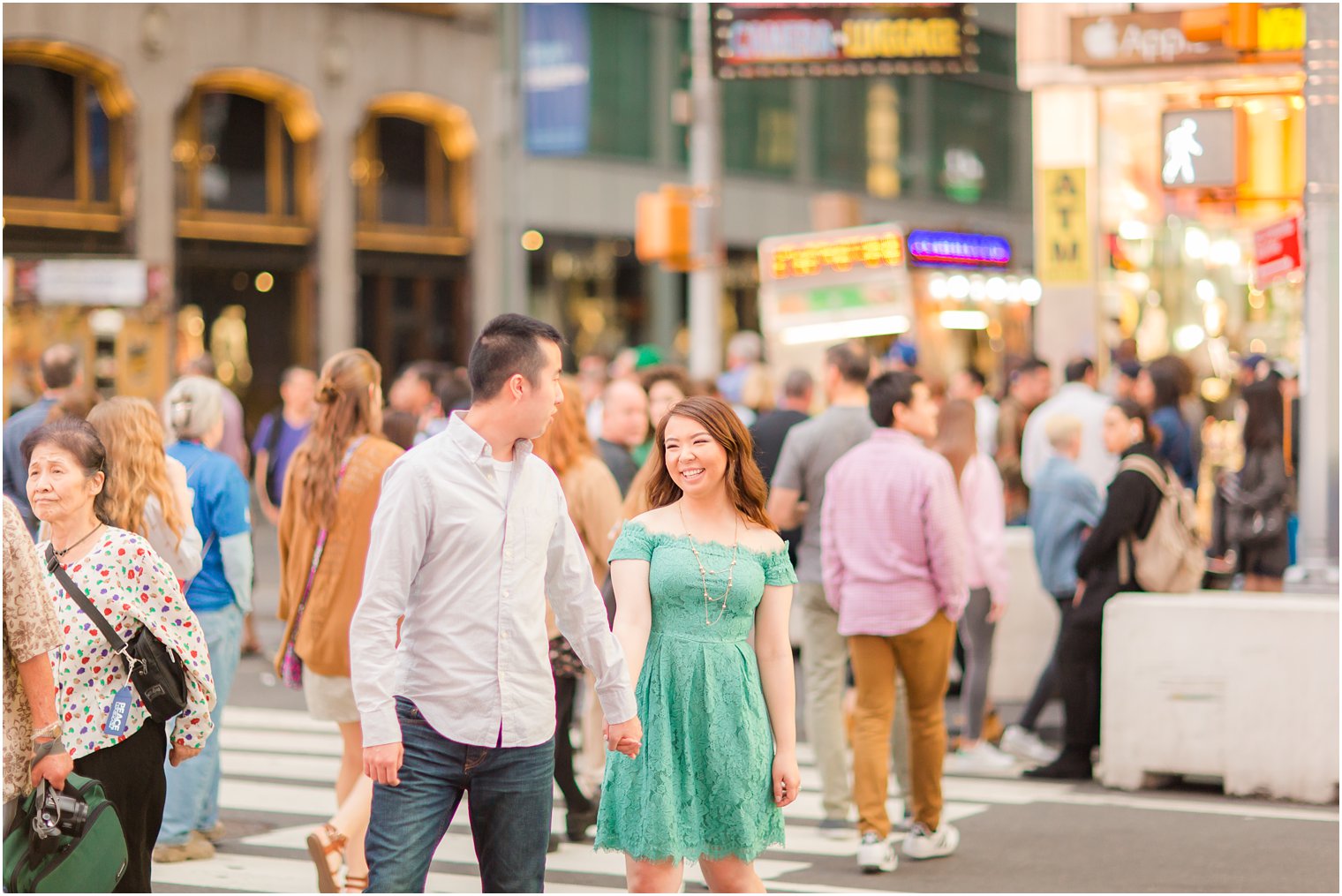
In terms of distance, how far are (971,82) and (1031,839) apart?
135 feet

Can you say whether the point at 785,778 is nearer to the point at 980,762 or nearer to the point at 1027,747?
the point at 980,762

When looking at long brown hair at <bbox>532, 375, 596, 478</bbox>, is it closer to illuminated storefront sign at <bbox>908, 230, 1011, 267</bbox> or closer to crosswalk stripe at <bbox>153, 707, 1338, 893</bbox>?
crosswalk stripe at <bbox>153, 707, 1338, 893</bbox>

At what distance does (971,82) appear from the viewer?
48000 millimetres

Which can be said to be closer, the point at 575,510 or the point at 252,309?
the point at 575,510

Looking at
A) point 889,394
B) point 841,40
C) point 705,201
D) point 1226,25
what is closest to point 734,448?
point 889,394

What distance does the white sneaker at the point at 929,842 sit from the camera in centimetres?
820

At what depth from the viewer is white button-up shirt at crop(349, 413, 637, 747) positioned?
5000 millimetres

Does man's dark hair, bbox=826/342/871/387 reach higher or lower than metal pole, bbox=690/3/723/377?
lower

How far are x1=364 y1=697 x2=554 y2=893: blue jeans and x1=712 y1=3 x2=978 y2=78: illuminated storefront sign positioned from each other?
13109 millimetres

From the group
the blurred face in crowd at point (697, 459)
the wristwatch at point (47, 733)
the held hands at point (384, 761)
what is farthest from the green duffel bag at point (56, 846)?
the blurred face in crowd at point (697, 459)

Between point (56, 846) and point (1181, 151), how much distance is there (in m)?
10.1

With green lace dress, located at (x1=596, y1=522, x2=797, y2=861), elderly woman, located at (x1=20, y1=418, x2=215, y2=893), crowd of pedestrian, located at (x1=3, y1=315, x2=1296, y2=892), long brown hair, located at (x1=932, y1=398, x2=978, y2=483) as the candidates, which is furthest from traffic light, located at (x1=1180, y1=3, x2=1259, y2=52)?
elderly woman, located at (x1=20, y1=418, x2=215, y2=893)

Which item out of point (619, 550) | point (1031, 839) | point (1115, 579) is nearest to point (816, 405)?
point (1115, 579)

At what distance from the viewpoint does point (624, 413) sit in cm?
984
